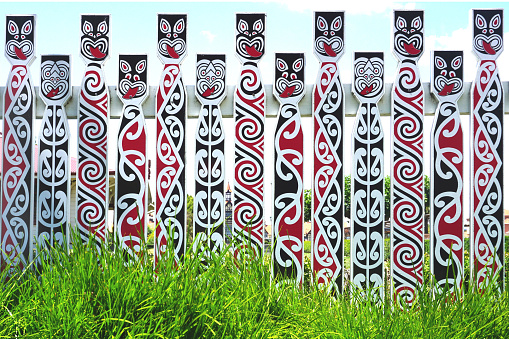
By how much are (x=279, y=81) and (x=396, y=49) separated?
2.53 ft

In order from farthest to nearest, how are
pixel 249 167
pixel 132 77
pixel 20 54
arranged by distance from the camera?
pixel 20 54 < pixel 132 77 < pixel 249 167

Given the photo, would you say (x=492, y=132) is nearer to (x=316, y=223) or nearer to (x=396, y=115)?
(x=396, y=115)

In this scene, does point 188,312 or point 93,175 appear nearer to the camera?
point 188,312

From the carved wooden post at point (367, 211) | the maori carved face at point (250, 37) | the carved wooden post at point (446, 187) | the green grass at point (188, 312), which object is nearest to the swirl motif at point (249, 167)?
the maori carved face at point (250, 37)

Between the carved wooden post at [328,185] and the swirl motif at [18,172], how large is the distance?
1806 millimetres

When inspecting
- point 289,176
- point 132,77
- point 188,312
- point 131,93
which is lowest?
point 188,312

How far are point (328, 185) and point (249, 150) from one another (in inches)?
20.6

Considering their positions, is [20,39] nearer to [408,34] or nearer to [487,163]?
[408,34]

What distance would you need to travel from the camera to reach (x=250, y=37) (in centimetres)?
297

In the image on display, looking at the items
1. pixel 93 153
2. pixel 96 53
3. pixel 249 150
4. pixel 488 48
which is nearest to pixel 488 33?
pixel 488 48

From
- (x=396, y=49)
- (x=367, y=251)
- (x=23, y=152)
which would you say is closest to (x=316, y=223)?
(x=367, y=251)

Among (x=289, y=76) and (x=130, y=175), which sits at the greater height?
(x=289, y=76)

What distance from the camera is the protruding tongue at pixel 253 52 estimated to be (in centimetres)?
295

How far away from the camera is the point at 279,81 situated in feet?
9.57
